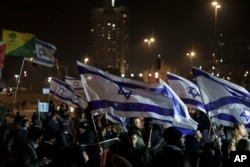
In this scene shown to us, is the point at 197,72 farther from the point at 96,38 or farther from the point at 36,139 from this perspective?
the point at 96,38

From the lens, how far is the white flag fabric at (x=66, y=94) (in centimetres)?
1603

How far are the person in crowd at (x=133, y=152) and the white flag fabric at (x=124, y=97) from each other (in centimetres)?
84

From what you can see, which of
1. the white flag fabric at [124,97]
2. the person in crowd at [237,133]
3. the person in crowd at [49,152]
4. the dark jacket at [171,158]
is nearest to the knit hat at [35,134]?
the person in crowd at [49,152]

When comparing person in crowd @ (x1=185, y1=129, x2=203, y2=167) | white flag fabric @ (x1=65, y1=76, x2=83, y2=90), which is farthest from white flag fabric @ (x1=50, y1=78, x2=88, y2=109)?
person in crowd @ (x1=185, y1=129, x2=203, y2=167)

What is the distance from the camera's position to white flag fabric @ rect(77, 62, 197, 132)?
854 cm

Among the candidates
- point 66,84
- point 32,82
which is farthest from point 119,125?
point 32,82

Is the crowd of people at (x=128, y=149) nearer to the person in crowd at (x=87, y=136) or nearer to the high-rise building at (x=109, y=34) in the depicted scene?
the person in crowd at (x=87, y=136)

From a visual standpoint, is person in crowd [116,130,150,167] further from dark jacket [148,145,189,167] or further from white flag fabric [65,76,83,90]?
white flag fabric [65,76,83,90]

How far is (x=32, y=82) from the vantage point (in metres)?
88.8

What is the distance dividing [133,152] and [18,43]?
286 inches

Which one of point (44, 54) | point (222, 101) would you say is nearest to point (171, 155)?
point (222, 101)

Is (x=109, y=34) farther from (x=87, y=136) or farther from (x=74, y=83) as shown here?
(x=87, y=136)

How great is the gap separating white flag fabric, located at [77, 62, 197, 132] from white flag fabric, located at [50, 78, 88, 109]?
23.5 feet

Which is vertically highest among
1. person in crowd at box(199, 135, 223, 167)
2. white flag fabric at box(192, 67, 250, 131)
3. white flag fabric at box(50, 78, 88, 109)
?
white flag fabric at box(50, 78, 88, 109)
